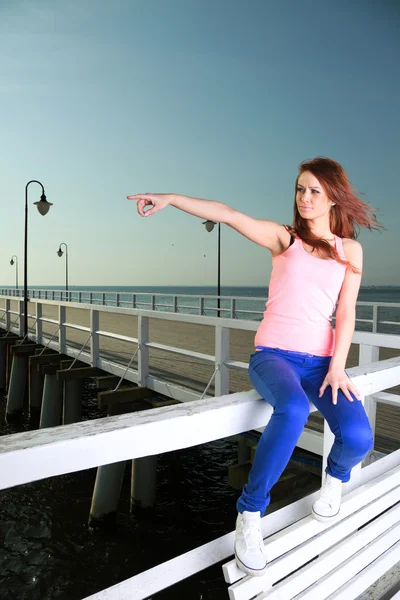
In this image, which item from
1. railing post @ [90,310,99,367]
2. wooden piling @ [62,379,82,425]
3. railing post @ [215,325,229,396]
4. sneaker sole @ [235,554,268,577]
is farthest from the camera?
wooden piling @ [62,379,82,425]

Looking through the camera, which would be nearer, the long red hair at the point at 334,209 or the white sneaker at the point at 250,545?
the white sneaker at the point at 250,545

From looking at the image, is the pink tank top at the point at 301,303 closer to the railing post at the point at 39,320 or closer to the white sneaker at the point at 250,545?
the white sneaker at the point at 250,545

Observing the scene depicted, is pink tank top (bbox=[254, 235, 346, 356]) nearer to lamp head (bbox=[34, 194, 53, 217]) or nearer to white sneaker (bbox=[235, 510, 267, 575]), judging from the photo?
white sneaker (bbox=[235, 510, 267, 575])

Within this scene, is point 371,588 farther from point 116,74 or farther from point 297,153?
point 297,153

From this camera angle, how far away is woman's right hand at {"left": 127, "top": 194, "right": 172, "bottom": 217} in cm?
167

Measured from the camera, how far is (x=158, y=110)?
2745 cm

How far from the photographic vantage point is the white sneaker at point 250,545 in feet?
4.42

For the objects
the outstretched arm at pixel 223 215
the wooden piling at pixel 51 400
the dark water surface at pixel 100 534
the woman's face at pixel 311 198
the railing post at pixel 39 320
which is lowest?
the dark water surface at pixel 100 534

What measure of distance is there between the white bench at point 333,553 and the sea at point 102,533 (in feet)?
12.5

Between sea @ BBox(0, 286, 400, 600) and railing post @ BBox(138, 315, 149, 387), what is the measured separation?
1868mm

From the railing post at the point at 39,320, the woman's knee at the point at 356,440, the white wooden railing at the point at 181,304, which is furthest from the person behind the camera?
the railing post at the point at 39,320

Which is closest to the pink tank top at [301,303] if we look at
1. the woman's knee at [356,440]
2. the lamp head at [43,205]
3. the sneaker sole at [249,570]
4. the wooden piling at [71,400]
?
the woman's knee at [356,440]

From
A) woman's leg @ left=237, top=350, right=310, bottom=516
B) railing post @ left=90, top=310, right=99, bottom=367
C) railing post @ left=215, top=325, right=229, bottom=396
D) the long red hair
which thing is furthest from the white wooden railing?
railing post @ left=90, top=310, right=99, bottom=367

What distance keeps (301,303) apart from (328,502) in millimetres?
740
